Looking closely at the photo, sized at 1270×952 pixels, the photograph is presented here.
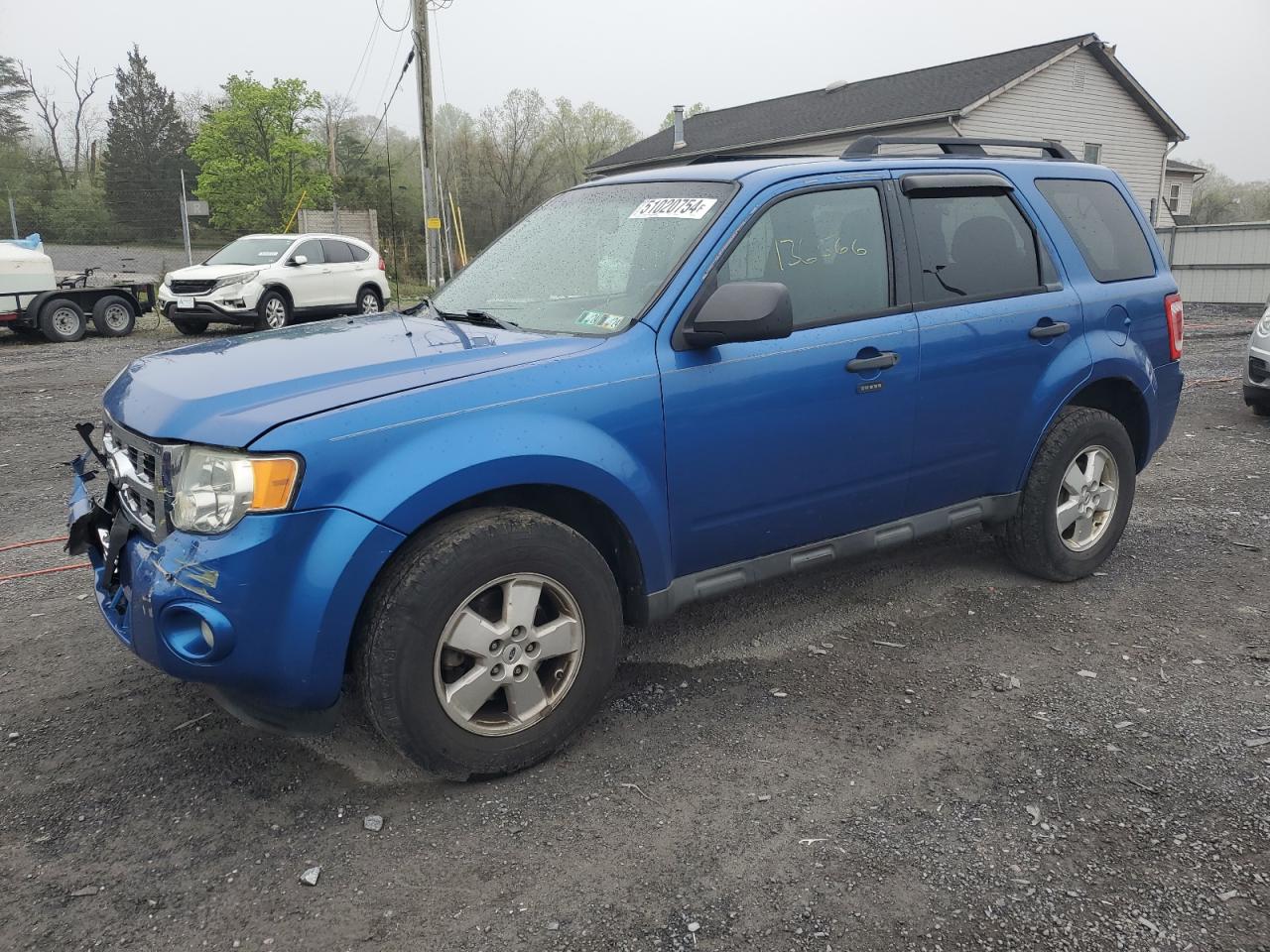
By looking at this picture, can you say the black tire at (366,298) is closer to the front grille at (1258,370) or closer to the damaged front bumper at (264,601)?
the front grille at (1258,370)

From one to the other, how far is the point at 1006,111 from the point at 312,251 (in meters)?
19.2

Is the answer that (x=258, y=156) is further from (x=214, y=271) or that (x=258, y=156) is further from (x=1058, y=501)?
(x=1058, y=501)

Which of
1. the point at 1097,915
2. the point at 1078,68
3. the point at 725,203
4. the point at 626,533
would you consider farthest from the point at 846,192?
the point at 1078,68

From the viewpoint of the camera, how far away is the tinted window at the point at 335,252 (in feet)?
57.9

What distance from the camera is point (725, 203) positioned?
3.52 m

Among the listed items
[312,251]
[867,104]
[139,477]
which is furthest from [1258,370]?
[867,104]

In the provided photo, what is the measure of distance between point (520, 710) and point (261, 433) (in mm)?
1149

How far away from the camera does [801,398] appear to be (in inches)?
138

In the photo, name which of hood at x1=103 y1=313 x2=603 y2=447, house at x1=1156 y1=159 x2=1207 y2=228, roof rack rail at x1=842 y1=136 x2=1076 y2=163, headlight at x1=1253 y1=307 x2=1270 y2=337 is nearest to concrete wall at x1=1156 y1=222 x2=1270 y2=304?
headlight at x1=1253 y1=307 x2=1270 y2=337

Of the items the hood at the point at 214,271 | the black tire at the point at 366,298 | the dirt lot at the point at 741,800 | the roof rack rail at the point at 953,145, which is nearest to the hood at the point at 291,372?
the dirt lot at the point at 741,800

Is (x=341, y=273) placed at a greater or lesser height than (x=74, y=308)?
greater

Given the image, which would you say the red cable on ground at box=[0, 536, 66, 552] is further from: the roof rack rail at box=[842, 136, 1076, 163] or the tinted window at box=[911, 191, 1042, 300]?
the tinted window at box=[911, 191, 1042, 300]

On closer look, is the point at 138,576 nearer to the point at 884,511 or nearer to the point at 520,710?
the point at 520,710

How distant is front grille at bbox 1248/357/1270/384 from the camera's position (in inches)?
334
